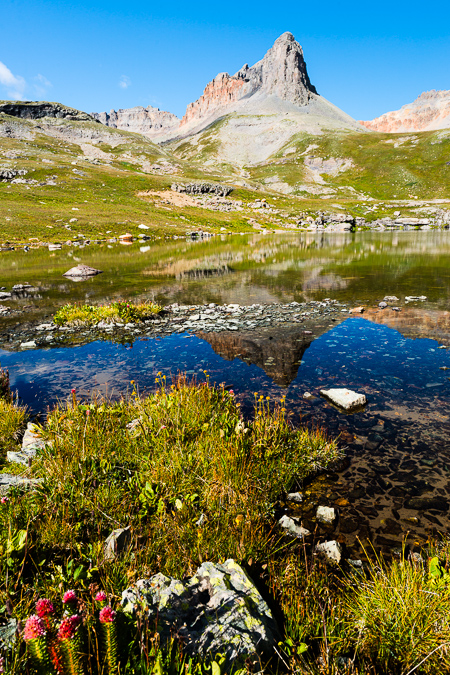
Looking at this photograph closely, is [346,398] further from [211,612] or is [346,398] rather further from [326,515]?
[211,612]

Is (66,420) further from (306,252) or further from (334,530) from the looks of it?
(306,252)

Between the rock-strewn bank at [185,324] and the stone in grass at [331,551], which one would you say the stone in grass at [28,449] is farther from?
the rock-strewn bank at [185,324]

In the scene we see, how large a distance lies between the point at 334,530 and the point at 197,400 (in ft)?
12.6

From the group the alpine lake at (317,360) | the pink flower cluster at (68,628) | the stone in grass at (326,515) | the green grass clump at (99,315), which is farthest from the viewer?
the green grass clump at (99,315)

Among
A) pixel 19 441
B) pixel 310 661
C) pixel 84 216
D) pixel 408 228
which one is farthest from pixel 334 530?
pixel 408 228

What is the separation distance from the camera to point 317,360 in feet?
42.8

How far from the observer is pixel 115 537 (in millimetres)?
4344

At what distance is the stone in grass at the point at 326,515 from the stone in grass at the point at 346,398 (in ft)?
12.8

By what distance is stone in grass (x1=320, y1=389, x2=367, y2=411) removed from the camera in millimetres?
9383

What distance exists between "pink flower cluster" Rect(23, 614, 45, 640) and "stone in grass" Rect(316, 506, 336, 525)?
5004mm

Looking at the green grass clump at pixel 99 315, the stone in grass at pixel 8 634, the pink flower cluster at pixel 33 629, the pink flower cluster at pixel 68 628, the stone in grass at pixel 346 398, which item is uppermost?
the pink flower cluster at pixel 33 629

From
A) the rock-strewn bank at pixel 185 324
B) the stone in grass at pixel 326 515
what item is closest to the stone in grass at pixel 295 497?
the stone in grass at pixel 326 515

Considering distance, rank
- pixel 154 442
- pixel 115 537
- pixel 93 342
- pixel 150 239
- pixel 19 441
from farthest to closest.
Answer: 1. pixel 150 239
2. pixel 93 342
3. pixel 19 441
4. pixel 154 442
5. pixel 115 537

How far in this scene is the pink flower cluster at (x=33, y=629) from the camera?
6.02 ft
